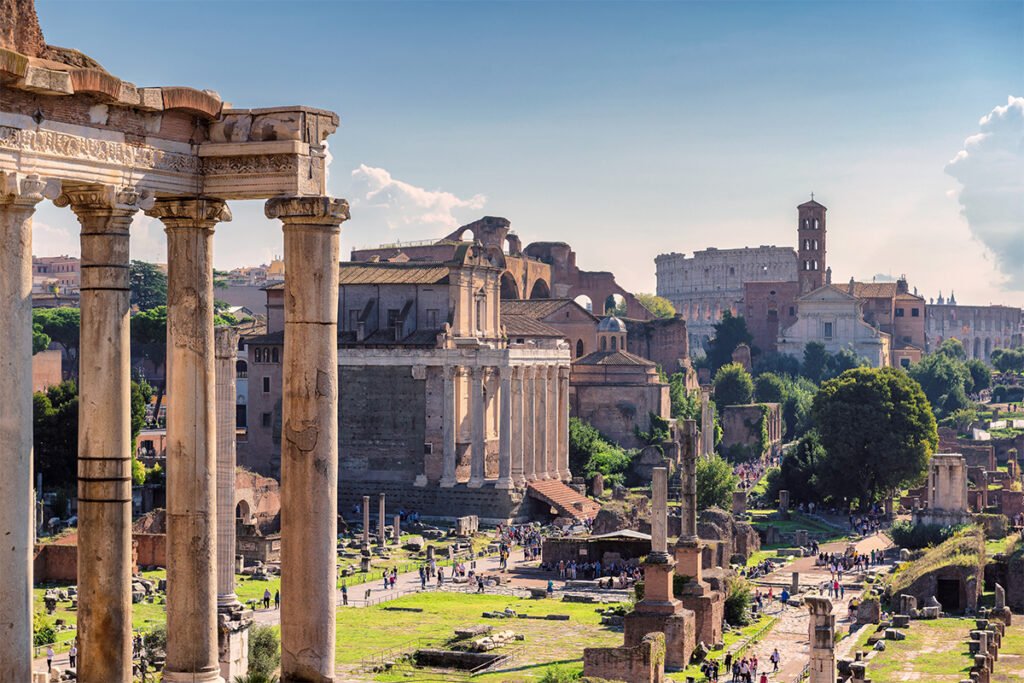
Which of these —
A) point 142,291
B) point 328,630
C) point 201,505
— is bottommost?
point 328,630

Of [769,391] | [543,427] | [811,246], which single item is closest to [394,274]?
[543,427]

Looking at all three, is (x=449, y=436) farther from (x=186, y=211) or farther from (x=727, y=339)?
(x=727, y=339)

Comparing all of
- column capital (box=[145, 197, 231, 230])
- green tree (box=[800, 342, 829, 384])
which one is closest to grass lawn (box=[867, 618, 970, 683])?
column capital (box=[145, 197, 231, 230])

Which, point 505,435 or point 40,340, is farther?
point 40,340

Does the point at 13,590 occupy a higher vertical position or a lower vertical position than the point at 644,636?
higher

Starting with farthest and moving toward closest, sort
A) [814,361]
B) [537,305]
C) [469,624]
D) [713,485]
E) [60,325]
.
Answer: [814,361], [537,305], [60,325], [713,485], [469,624]

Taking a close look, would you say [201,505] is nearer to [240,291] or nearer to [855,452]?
[855,452]

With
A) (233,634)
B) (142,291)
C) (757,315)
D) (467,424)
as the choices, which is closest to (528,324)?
(467,424)

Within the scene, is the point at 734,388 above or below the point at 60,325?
below
